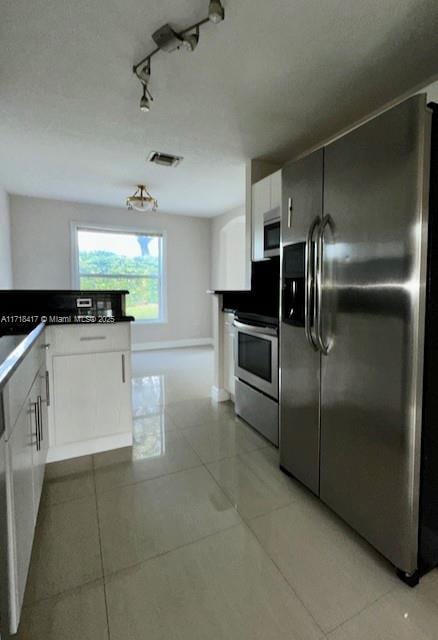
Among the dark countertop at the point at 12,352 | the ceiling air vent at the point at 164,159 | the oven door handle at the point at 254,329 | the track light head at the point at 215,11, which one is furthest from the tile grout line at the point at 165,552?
the ceiling air vent at the point at 164,159

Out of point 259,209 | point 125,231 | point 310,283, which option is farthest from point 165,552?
point 125,231

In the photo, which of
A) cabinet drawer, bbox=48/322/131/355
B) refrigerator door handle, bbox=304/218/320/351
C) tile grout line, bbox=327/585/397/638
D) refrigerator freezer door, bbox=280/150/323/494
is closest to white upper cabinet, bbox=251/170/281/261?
refrigerator freezer door, bbox=280/150/323/494

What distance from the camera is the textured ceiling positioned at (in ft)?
5.34

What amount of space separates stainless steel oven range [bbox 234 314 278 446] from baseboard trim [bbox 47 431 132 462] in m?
0.97

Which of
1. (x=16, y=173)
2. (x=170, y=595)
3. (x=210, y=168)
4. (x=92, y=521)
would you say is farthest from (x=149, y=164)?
(x=170, y=595)

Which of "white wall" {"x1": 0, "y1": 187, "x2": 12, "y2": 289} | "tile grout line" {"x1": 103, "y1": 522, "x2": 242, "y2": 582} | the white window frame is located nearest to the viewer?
"tile grout line" {"x1": 103, "y1": 522, "x2": 242, "y2": 582}

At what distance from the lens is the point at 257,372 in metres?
2.53

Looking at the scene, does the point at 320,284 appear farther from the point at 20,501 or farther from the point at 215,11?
the point at 20,501

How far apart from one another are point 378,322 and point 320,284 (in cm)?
36

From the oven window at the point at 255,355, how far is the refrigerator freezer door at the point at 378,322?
780 millimetres

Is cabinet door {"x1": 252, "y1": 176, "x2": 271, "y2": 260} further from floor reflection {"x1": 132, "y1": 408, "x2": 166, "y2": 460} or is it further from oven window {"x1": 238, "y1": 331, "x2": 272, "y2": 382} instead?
floor reflection {"x1": 132, "y1": 408, "x2": 166, "y2": 460}

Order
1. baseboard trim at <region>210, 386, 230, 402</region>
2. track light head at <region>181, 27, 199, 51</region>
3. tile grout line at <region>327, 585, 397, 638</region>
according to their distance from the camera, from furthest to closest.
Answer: baseboard trim at <region>210, 386, 230, 402</region> < track light head at <region>181, 27, 199, 51</region> < tile grout line at <region>327, 585, 397, 638</region>

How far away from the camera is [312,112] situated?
2.59 metres

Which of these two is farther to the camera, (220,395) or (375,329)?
(220,395)
